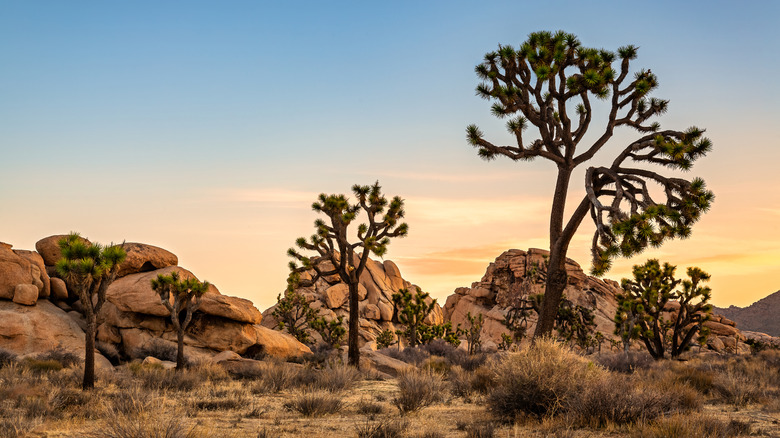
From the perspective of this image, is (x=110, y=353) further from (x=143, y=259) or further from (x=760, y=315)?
(x=760, y=315)

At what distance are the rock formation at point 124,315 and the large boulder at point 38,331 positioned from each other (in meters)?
0.04

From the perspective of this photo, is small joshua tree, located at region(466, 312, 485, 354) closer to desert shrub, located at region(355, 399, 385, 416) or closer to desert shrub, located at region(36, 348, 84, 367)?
desert shrub, located at region(36, 348, 84, 367)

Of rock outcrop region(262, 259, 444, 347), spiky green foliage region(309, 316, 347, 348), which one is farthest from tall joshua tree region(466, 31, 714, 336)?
rock outcrop region(262, 259, 444, 347)

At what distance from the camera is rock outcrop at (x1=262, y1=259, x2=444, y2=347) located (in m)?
55.8

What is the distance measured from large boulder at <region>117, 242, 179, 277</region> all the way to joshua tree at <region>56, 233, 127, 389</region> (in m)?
14.8

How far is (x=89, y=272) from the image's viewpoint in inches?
600

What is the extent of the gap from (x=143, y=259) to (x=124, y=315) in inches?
125

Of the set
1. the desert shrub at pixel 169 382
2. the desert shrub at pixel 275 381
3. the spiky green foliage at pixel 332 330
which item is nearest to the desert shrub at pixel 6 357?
the desert shrub at pixel 169 382

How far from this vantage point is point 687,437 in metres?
7.01

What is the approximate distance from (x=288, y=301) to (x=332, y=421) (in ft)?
121

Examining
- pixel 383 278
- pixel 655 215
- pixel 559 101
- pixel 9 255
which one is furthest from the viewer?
pixel 383 278

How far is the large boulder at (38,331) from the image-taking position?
81.1 feet

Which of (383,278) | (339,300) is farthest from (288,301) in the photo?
(383,278)

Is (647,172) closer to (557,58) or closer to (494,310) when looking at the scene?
(557,58)
